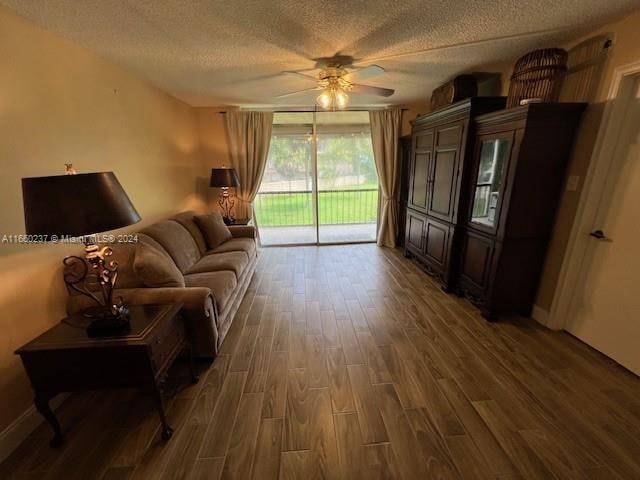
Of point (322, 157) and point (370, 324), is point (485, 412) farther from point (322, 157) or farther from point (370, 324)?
point (322, 157)

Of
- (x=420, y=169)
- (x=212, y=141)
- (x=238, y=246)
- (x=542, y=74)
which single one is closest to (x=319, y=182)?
(x=420, y=169)

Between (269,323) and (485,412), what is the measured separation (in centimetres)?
179

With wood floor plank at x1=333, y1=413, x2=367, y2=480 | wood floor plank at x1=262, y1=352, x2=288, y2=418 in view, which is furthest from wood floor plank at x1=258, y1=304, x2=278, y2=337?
Answer: wood floor plank at x1=333, y1=413, x2=367, y2=480

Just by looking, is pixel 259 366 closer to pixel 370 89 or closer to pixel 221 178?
pixel 370 89

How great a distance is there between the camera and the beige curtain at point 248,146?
414 centimetres

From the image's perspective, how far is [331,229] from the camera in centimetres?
540

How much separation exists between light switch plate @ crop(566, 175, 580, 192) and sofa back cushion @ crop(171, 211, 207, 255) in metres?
3.65

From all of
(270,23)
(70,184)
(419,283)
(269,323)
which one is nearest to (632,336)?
(419,283)

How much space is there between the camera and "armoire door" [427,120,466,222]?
2.79m

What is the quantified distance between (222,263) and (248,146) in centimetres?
231

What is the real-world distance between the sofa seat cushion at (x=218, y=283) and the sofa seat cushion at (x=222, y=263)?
0.10 metres

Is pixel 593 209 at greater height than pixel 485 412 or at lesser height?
greater

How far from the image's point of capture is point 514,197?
2213 mm

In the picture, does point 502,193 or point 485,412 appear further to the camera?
point 502,193
